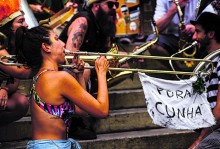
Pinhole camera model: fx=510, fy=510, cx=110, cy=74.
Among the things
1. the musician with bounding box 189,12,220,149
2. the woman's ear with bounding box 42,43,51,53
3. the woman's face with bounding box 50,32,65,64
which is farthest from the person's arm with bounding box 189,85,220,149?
the woman's ear with bounding box 42,43,51,53

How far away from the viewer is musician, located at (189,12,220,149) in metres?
4.96

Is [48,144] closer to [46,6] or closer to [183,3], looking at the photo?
[46,6]

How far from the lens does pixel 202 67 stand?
17.1 ft

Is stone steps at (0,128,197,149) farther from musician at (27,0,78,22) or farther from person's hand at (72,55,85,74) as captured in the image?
musician at (27,0,78,22)

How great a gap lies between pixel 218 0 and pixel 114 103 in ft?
6.21

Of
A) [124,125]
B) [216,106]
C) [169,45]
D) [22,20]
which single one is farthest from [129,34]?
[216,106]

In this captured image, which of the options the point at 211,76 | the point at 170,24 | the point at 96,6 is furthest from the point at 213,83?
the point at 170,24

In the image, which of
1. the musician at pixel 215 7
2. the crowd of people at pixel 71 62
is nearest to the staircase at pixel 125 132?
the crowd of people at pixel 71 62

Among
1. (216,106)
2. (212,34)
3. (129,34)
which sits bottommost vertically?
(129,34)

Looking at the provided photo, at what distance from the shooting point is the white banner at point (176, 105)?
4.86 meters

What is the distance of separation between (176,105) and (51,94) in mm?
1350

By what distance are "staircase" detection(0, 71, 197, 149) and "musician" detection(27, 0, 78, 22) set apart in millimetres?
1106

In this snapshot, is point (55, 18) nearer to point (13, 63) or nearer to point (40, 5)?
point (40, 5)

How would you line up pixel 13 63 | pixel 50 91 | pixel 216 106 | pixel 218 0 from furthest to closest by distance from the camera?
pixel 218 0 < pixel 216 106 < pixel 13 63 < pixel 50 91
